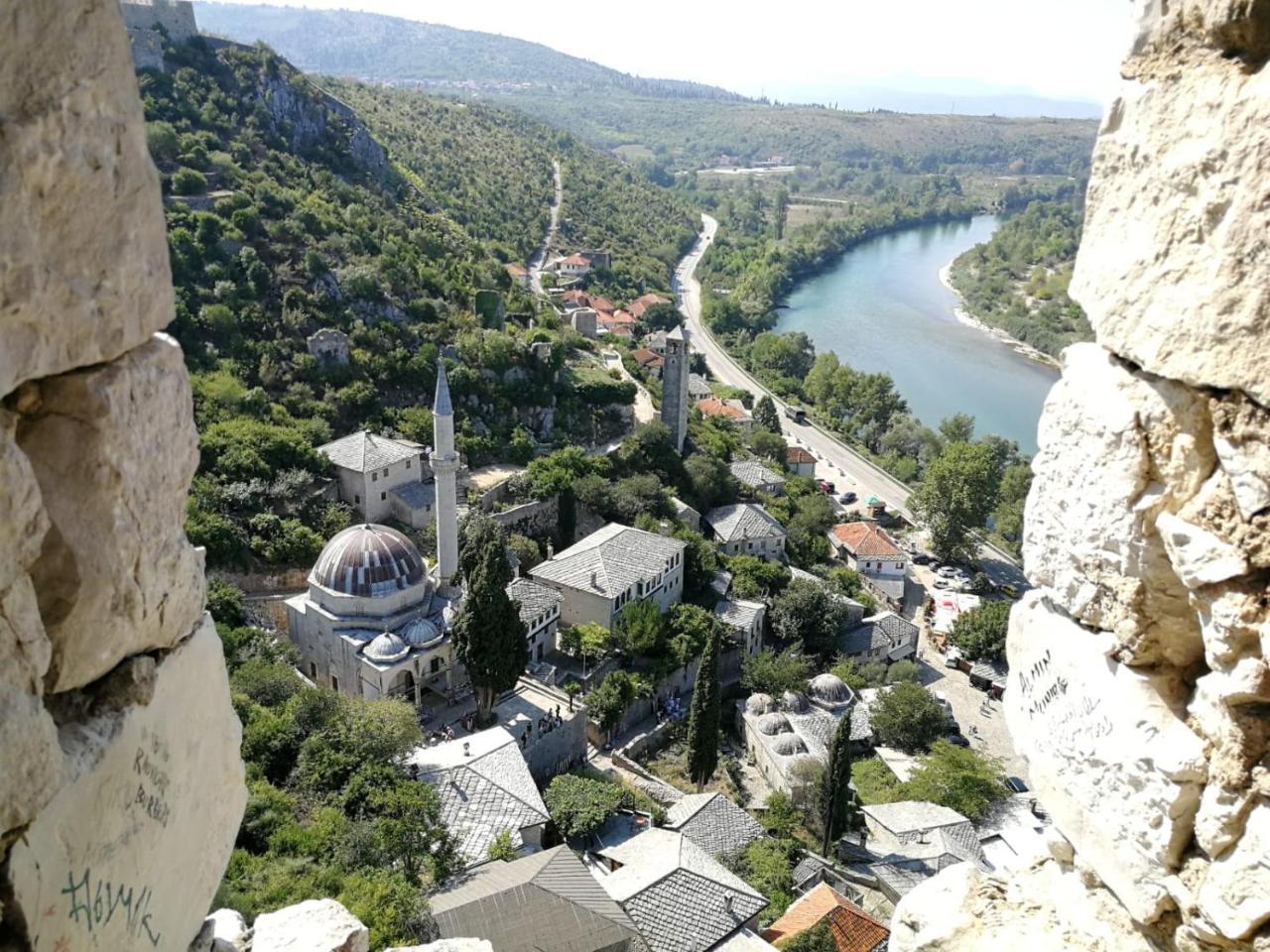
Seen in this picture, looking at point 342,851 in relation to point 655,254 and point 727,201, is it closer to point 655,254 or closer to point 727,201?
point 655,254

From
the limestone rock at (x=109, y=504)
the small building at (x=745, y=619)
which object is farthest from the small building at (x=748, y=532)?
the limestone rock at (x=109, y=504)

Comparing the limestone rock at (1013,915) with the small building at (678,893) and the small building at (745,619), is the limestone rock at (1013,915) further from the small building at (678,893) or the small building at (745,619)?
the small building at (745,619)

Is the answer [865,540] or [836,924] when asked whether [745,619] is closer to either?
[865,540]

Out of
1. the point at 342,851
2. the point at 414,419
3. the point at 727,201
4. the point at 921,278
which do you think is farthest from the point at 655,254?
the point at 342,851

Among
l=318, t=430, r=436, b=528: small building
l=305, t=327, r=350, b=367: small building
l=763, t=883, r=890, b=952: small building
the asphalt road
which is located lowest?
the asphalt road

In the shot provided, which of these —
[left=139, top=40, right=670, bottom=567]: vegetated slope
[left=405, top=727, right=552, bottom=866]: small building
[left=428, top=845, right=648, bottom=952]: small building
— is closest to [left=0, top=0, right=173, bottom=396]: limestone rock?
[left=428, top=845, right=648, bottom=952]: small building

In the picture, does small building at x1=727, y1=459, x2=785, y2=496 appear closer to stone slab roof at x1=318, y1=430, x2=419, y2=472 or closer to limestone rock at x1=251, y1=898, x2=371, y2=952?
stone slab roof at x1=318, y1=430, x2=419, y2=472
